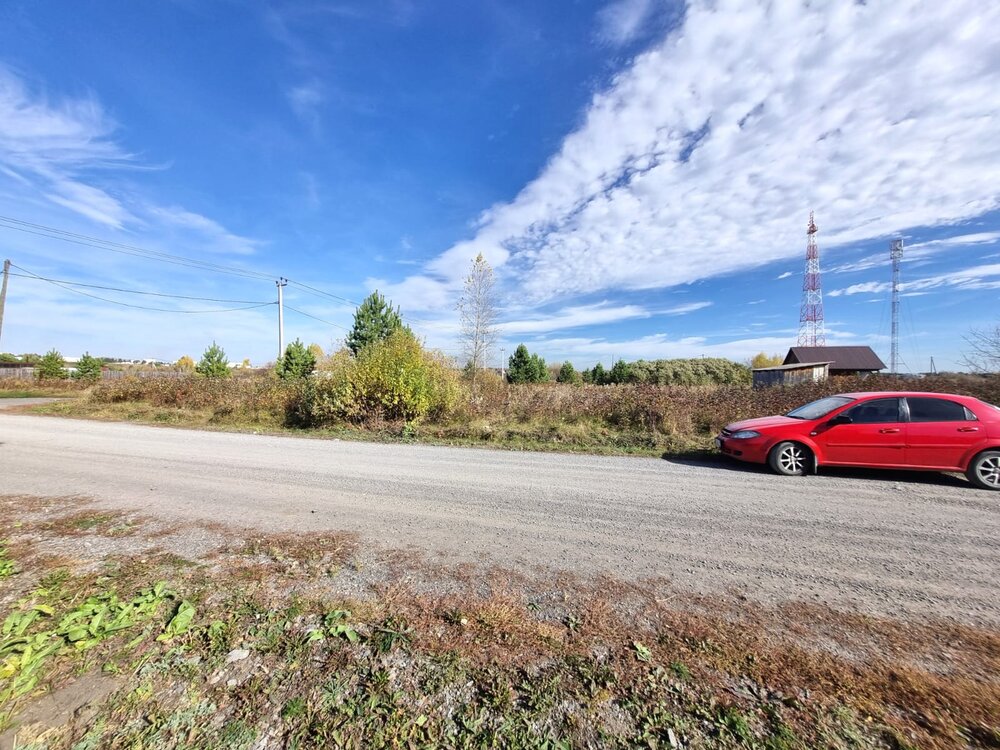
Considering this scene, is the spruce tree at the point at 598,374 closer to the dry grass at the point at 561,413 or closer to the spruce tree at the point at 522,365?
the spruce tree at the point at 522,365

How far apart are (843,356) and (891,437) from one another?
1787 inches

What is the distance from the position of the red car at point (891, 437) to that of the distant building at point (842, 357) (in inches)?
1603

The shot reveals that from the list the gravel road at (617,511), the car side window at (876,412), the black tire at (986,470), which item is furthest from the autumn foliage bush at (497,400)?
the black tire at (986,470)

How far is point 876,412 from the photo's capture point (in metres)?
6.36

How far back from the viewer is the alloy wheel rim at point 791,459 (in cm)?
655

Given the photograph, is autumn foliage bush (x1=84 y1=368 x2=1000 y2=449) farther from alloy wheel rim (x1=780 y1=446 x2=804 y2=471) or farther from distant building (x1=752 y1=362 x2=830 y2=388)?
alloy wheel rim (x1=780 y1=446 x2=804 y2=471)

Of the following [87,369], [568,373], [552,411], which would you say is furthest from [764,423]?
[87,369]

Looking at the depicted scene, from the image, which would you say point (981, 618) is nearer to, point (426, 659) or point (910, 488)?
point (426, 659)

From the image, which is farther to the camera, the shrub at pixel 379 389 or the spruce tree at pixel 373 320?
the spruce tree at pixel 373 320

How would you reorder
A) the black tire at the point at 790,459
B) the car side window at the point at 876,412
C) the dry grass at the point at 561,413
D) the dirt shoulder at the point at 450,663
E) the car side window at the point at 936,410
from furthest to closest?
the dry grass at the point at 561,413 → the black tire at the point at 790,459 → the car side window at the point at 876,412 → the car side window at the point at 936,410 → the dirt shoulder at the point at 450,663

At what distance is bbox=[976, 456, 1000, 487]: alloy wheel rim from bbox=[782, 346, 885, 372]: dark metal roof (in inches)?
1663

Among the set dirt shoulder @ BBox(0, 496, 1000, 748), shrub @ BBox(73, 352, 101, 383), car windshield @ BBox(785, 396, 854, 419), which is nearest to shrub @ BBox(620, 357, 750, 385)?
car windshield @ BBox(785, 396, 854, 419)

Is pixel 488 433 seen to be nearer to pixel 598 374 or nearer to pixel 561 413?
pixel 561 413

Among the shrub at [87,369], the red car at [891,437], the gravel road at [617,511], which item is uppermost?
the shrub at [87,369]
